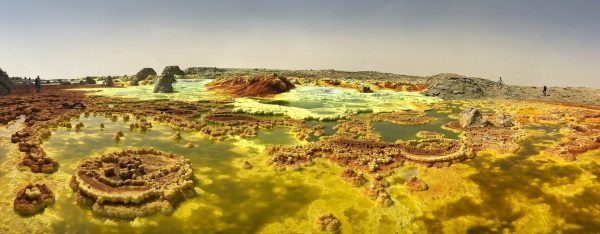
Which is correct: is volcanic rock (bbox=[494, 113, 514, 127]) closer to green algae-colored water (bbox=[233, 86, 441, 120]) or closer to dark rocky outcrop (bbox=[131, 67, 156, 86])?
green algae-colored water (bbox=[233, 86, 441, 120])

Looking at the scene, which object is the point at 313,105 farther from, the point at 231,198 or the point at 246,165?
the point at 231,198

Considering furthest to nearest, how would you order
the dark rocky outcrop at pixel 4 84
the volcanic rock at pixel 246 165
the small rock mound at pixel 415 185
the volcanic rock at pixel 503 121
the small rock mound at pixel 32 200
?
1. the dark rocky outcrop at pixel 4 84
2. the volcanic rock at pixel 503 121
3. the volcanic rock at pixel 246 165
4. the small rock mound at pixel 415 185
5. the small rock mound at pixel 32 200

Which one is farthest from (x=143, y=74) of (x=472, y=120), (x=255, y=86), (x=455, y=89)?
(x=472, y=120)

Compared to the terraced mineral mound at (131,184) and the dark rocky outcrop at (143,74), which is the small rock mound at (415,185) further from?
the dark rocky outcrop at (143,74)

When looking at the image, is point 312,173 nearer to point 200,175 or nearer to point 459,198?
point 200,175

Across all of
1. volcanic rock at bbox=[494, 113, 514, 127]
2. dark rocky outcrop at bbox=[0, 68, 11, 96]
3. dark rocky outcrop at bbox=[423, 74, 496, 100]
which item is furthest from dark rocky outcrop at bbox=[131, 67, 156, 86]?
volcanic rock at bbox=[494, 113, 514, 127]

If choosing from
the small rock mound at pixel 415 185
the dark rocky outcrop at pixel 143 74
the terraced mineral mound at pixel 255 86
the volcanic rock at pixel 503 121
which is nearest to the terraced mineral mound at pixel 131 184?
the small rock mound at pixel 415 185
